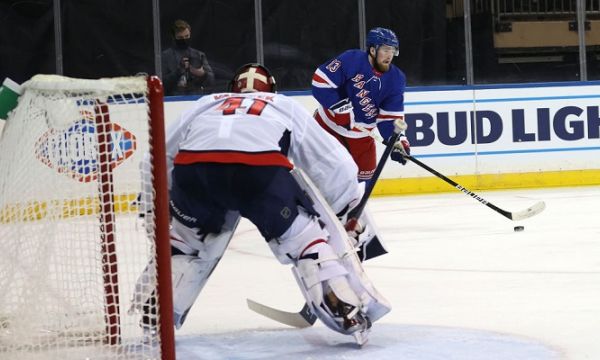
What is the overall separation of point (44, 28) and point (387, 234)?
3537 millimetres

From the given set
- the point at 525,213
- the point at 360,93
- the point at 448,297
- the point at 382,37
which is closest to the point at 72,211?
the point at 448,297

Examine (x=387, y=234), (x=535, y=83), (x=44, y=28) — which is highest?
(x=44, y=28)

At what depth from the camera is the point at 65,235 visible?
2945 millimetres

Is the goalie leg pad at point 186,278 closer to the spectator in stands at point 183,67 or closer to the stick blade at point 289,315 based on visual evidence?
the stick blade at point 289,315

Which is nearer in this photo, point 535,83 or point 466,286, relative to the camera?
point 466,286

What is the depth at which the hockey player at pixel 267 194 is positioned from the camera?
3.09 metres

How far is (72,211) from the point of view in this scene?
9.50 feet

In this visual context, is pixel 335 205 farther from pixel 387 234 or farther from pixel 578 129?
pixel 578 129

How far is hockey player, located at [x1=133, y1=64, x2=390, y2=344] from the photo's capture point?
3.09 m

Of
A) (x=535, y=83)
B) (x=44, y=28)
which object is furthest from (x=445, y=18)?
(x=44, y=28)

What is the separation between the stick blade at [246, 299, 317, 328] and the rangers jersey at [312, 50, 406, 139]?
5.25ft

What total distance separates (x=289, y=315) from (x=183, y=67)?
5.20 metres

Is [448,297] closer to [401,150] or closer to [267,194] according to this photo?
[401,150]

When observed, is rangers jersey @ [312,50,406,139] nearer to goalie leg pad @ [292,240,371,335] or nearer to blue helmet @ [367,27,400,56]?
blue helmet @ [367,27,400,56]
